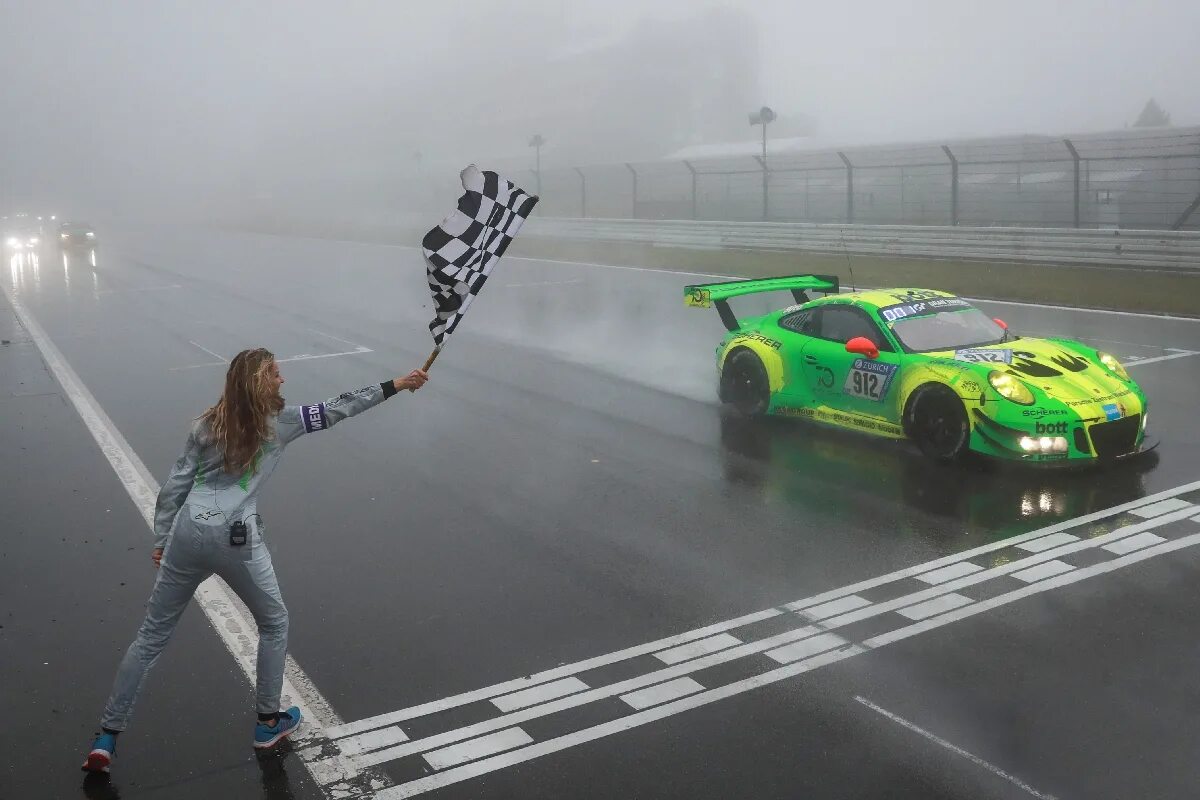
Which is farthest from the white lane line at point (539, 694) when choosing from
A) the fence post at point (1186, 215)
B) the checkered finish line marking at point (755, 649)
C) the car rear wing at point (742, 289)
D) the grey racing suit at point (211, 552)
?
the fence post at point (1186, 215)

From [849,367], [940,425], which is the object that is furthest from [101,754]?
[849,367]

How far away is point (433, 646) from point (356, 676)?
48 cm

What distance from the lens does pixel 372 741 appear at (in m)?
5.17

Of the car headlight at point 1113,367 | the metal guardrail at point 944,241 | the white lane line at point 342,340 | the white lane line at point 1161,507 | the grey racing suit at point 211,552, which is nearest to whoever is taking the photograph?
the grey racing suit at point 211,552

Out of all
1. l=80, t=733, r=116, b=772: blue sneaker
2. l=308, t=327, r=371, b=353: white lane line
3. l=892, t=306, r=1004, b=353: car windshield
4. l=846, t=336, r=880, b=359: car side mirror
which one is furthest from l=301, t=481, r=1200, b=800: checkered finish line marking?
l=308, t=327, r=371, b=353: white lane line

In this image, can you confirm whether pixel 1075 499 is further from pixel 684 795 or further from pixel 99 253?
pixel 99 253

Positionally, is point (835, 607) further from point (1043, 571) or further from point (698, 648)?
point (1043, 571)

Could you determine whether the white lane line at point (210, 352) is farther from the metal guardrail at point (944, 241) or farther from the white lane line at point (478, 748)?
the white lane line at point (478, 748)

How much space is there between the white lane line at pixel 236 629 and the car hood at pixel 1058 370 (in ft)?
18.8

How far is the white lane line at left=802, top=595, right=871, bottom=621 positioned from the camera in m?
6.45

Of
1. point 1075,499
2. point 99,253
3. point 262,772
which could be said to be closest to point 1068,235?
point 1075,499

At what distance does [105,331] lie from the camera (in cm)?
2050

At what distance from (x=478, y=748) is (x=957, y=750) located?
1982 mm

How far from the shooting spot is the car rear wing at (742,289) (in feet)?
38.5
